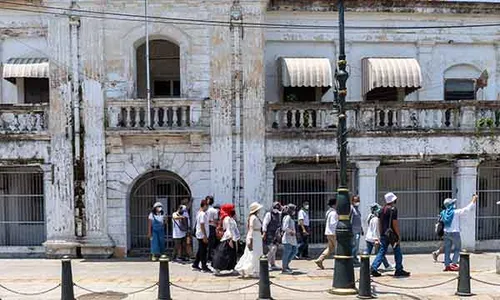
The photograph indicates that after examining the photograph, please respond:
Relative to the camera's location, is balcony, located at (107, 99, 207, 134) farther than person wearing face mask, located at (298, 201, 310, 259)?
Yes

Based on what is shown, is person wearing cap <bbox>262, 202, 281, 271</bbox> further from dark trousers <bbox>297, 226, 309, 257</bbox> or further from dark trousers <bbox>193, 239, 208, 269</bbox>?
dark trousers <bbox>297, 226, 309, 257</bbox>

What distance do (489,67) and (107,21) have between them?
40.0 feet

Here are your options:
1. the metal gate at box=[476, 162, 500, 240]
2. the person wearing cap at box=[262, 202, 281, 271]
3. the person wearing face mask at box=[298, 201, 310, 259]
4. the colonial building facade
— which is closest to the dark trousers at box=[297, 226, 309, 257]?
the person wearing face mask at box=[298, 201, 310, 259]

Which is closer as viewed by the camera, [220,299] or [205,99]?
[220,299]

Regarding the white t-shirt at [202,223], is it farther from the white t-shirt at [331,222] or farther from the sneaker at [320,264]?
the white t-shirt at [331,222]

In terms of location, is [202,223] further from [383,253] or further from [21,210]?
[21,210]

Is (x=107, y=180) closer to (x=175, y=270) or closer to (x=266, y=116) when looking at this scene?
(x=175, y=270)

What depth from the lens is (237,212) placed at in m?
15.6

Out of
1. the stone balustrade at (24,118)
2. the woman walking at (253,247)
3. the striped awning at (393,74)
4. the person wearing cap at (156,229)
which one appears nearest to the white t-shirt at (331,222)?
the woman walking at (253,247)

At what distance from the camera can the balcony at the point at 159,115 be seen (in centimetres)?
1549

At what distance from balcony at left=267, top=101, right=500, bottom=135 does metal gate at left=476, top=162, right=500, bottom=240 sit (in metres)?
2.13

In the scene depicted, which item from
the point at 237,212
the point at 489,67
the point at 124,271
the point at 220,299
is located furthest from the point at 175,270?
the point at 489,67

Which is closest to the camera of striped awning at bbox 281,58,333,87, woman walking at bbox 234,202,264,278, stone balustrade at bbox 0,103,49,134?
woman walking at bbox 234,202,264,278

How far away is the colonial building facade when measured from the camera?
51.1 feet
